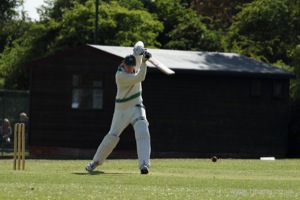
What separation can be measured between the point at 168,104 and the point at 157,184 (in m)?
18.0

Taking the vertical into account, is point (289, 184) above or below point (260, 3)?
below

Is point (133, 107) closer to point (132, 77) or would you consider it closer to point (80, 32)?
point (132, 77)

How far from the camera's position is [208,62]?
3812cm

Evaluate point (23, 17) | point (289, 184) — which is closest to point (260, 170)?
point (289, 184)

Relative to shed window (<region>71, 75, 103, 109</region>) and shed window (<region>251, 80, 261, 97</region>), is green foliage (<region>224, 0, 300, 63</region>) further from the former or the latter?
shed window (<region>71, 75, 103, 109</region>)

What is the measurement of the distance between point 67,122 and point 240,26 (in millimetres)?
19591

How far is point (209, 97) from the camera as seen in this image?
123ft

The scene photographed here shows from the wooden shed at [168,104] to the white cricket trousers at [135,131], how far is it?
1352 cm

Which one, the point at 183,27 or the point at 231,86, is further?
the point at 183,27

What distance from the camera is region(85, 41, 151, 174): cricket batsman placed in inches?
854

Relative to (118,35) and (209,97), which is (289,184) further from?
(118,35)

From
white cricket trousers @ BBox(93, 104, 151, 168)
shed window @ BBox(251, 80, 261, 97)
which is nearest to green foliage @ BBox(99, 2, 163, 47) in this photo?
shed window @ BBox(251, 80, 261, 97)

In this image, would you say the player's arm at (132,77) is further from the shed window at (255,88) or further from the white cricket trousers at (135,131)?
the shed window at (255,88)

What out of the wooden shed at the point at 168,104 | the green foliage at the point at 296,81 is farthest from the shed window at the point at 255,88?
the green foliage at the point at 296,81
